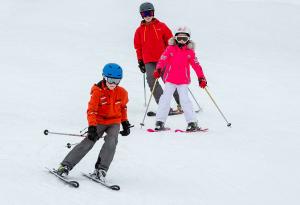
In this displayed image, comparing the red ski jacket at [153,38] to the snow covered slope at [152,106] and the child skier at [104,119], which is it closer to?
the snow covered slope at [152,106]

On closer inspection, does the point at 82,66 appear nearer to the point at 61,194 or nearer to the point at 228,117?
the point at 228,117

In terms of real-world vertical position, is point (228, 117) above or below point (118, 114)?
below

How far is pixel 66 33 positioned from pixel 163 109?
1267cm

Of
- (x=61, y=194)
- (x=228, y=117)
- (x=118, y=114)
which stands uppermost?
(x=118, y=114)

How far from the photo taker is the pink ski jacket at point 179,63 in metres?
10.3

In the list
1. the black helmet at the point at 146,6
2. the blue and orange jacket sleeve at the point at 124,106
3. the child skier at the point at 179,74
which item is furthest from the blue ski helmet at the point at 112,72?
the black helmet at the point at 146,6

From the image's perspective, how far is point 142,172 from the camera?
25.2 feet

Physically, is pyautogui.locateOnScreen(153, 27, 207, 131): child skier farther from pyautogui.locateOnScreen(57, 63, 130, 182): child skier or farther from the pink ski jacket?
pyautogui.locateOnScreen(57, 63, 130, 182): child skier

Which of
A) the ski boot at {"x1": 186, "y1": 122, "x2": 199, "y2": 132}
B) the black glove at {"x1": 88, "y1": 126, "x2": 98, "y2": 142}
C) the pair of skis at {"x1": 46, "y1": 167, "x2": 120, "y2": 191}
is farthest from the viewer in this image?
the ski boot at {"x1": 186, "y1": 122, "x2": 199, "y2": 132}

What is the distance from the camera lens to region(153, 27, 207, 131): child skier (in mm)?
10289

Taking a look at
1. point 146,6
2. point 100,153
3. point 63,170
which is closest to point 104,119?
point 100,153

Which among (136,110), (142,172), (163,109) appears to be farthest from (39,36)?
(142,172)

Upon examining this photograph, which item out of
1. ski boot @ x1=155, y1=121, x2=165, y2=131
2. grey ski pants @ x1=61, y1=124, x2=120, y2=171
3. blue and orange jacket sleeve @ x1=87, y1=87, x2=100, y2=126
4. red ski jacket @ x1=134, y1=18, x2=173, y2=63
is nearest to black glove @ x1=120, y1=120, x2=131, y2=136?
grey ski pants @ x1=61, y1=124, x2=120, y2=171

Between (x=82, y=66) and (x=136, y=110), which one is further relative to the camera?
(x=82, y=66)
